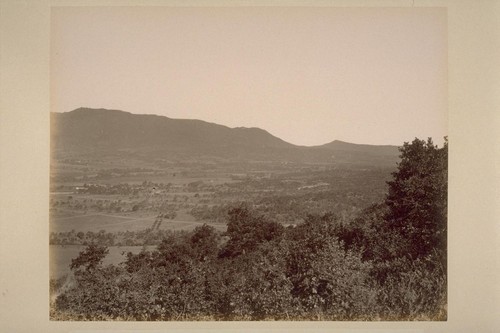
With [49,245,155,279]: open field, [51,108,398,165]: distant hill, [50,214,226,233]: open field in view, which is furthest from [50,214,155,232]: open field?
[51,108,398,165]: distant hill

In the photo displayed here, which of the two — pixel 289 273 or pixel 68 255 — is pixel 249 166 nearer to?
pixel 289 273

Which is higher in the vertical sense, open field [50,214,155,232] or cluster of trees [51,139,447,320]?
open field [50,214,155,232]

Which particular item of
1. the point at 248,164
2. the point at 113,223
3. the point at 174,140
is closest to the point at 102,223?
the point at 113,223

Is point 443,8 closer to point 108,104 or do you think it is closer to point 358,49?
point 358,49

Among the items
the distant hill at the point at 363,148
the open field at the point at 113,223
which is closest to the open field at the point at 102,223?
the open field at the point at 113,223

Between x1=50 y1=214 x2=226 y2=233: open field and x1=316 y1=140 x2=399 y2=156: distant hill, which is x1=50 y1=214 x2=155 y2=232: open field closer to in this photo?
x1=50 y1=214 x2=226 y2=233: open field

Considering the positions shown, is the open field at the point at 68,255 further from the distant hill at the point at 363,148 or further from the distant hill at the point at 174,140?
the distant hill at the point at 363,148
